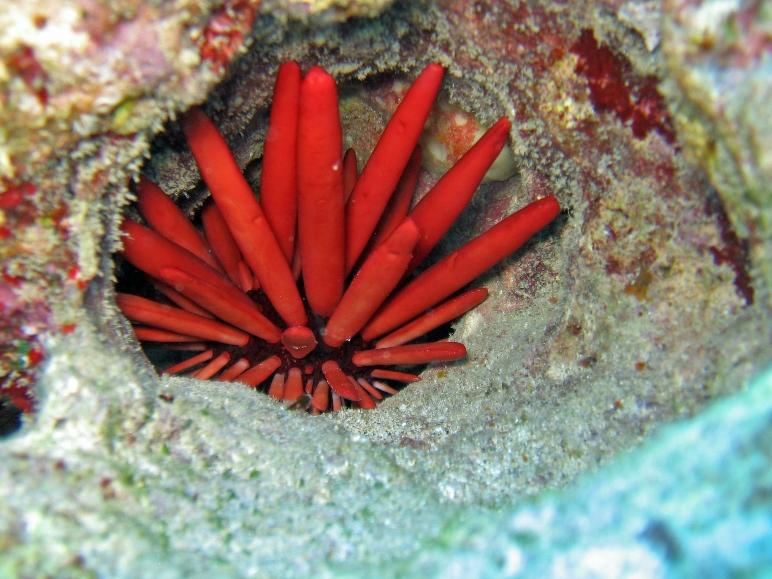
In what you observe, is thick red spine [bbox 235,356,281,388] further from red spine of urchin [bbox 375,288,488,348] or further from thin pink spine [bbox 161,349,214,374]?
red spine of urchin [bbox 375,288,488,348]

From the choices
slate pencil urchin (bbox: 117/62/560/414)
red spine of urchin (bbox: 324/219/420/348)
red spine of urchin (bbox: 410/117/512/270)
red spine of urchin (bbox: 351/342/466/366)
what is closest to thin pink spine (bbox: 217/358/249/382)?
slate pencil urchin (bbox: 117/62/560/414)

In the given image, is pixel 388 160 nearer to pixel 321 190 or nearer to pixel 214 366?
pixel 321 190

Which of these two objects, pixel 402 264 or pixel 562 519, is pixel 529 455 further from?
pixel 562 519

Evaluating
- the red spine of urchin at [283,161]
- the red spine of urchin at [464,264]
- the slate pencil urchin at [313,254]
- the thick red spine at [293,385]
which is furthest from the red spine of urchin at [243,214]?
the red spine of urchin at [464,264]

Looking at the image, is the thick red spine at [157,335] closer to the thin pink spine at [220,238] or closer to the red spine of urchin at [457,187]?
the thin pink spine at [220,238]

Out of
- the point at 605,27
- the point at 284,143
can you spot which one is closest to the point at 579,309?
the point at 605,27
